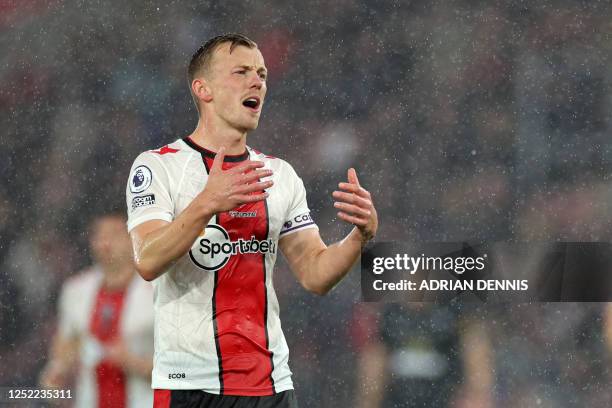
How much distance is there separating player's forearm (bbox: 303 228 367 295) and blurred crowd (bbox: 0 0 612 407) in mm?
1296

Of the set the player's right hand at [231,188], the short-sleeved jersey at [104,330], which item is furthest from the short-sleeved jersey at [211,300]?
the short-sleeved jersey at [104,330]

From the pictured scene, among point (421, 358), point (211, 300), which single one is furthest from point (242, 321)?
point (421, 358)

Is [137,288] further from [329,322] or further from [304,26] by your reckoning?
[304,26]

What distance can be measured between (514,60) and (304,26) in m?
0.87

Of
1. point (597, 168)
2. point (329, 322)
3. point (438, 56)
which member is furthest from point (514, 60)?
point (329, 322)

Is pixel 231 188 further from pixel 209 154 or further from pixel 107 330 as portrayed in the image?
pixel 107 330

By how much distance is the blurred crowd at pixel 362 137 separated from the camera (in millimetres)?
3385

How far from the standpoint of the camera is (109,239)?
3518 millimetres

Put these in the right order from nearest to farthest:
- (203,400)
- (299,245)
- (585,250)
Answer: (203,400), (299,245), (585,250)

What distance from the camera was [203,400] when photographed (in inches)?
78.7

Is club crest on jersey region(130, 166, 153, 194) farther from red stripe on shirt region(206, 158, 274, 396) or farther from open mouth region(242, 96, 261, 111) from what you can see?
open mouth region(242, 96, 261, 111)

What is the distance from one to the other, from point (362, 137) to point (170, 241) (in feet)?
5.72

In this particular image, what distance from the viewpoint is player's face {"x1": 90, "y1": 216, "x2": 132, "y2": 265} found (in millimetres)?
3510

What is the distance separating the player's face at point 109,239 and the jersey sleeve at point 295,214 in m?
1.45
